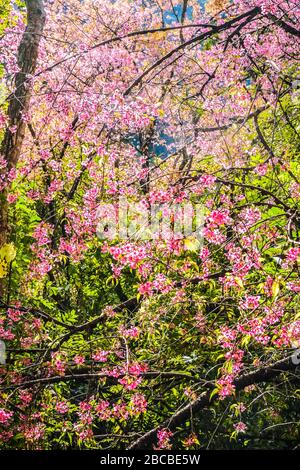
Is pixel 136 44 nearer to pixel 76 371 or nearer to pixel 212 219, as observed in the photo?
pixel 76 371

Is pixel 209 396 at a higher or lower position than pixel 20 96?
lower

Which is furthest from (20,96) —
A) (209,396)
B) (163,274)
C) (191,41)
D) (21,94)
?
→ (209,396)

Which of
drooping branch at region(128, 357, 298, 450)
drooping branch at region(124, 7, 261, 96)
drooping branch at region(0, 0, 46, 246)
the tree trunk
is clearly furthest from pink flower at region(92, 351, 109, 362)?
drooping branch at region(124, 7, 261, 96)

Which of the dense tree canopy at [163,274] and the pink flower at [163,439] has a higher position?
the dense tree canopy at [163,274]

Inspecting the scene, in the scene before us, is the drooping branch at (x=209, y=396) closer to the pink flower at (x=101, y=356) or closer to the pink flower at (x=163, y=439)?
the pink flower at (x=163, y=439)

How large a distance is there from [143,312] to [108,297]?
3415 mm

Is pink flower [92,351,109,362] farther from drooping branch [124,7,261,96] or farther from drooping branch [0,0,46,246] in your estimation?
drooping branch [124,7,261,96]

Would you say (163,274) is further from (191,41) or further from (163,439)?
(191,41)

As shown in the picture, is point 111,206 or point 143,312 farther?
point 111,206

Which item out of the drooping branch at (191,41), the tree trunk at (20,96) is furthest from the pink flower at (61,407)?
the drooping branch at (191,41)

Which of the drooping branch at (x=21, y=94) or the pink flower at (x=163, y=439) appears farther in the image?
the drooping branch at (x=21, y=94)
